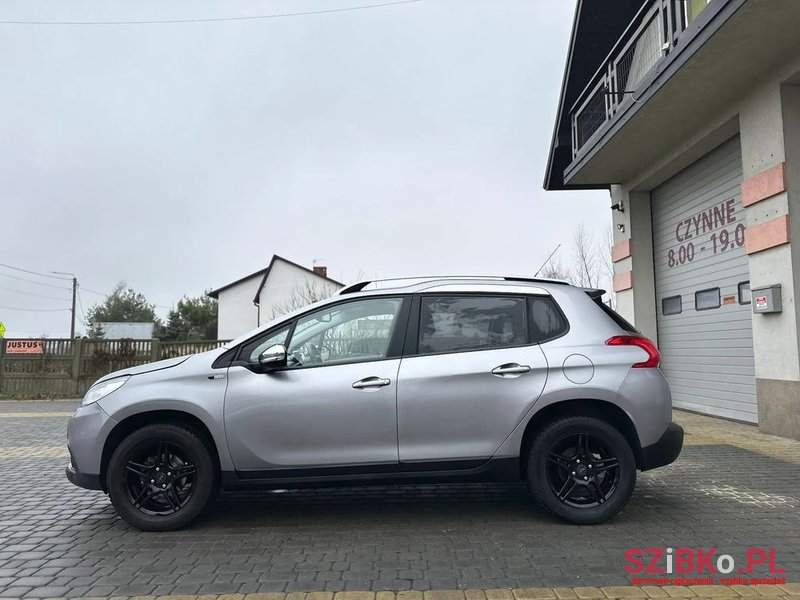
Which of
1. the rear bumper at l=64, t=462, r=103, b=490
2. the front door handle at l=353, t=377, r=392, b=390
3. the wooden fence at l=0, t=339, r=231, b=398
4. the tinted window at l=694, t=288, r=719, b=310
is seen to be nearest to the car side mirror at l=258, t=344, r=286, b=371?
the front door handle at l=353, t=377, r=392, b=390

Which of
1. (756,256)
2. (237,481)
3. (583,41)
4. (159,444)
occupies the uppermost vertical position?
(583,41)

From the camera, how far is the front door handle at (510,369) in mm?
4445

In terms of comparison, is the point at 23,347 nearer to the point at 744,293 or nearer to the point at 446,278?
the point at 446,278

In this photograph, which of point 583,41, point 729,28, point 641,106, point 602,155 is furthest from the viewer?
point 583,41

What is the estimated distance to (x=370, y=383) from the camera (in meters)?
4.38

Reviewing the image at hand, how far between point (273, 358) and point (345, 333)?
628 millimetres

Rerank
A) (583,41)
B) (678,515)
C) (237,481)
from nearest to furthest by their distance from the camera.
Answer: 1. (237,481)
2. (678,515)
3. (583,41)

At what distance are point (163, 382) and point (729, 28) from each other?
707cm

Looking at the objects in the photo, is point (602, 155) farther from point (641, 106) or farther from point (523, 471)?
point (523, 471)

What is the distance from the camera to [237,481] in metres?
4.39

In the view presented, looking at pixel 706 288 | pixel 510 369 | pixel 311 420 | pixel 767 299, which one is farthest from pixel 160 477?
pixel 706 288

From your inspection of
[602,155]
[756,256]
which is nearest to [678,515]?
[756,256]

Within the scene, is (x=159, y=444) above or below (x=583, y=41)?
below

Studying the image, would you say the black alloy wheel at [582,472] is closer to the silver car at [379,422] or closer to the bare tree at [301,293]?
the silver car at [379,422]
